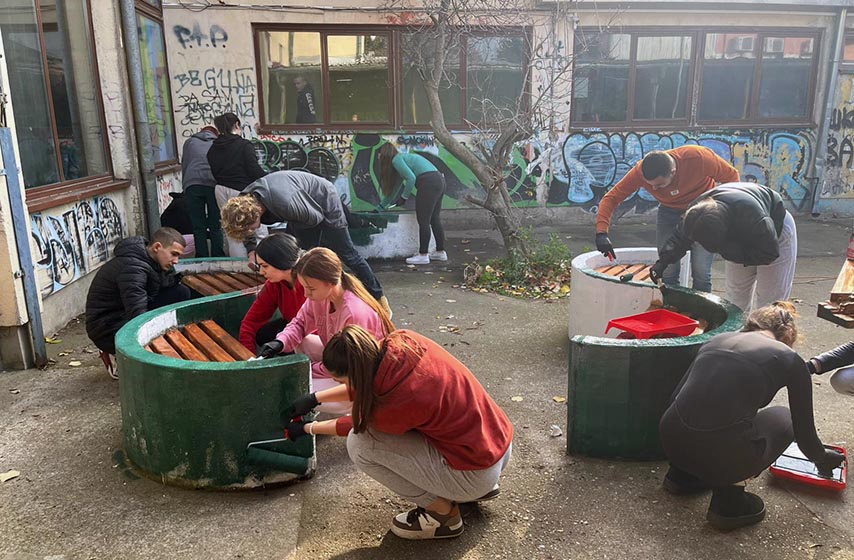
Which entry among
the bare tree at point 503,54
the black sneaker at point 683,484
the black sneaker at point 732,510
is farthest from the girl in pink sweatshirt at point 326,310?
the bare tree at point 503,54

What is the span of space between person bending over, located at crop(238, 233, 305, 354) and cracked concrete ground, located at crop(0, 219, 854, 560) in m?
0.78

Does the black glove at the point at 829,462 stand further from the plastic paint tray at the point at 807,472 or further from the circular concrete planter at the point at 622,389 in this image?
the circular concrete planter at the point at 622,389

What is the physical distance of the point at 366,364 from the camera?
240 cm

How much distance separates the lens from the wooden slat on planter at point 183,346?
11.0ft

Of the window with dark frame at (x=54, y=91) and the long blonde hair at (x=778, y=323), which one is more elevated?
the window with dark frame at (x=54, y=91)

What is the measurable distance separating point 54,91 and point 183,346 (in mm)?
4238

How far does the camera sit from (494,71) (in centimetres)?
1074

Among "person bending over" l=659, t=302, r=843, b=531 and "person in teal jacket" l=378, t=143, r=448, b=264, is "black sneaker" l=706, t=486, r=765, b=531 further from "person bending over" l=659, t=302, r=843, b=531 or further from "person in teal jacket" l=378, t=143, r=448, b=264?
"person in teal jacket" l=378, t=143, r=448, b=264

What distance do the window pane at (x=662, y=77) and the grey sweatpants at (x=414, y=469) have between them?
32.1 ft

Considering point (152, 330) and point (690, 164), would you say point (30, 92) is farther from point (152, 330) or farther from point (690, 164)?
point (690, 164)

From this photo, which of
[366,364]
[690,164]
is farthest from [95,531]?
[690,164]

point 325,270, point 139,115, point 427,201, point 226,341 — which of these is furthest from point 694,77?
point 226,341

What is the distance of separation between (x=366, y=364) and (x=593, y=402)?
58.7 inches

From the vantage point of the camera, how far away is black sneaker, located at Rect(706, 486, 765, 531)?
2.82m
